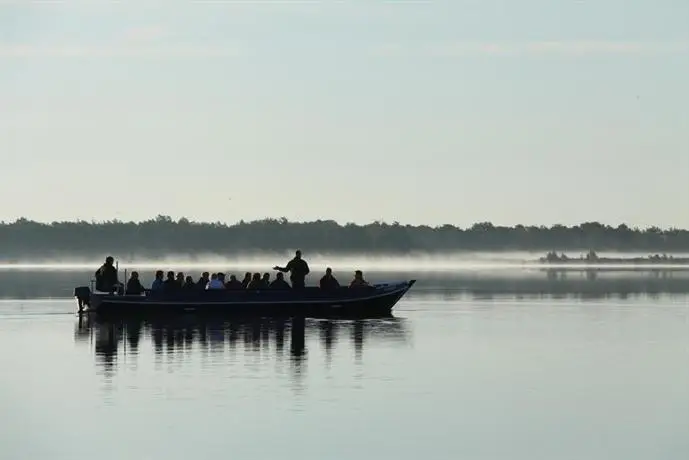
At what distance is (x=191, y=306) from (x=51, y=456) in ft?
101

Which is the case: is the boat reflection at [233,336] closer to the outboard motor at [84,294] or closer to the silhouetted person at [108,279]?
the outboard motor at [84,294]

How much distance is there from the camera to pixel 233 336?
136 feet

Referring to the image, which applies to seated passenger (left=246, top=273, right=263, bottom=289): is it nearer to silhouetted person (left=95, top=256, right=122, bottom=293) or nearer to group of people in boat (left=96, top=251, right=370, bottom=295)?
group of people in boat (left=96, top=251, right=370, bottom=295)

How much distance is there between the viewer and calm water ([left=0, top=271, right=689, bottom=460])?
832 inches

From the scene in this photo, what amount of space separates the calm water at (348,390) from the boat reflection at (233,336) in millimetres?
89

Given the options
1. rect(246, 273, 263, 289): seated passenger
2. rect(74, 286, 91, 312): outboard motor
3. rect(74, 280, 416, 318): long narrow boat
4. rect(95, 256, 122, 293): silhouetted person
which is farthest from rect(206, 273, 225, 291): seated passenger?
rect(74, 286, 91, 312): outboard motor

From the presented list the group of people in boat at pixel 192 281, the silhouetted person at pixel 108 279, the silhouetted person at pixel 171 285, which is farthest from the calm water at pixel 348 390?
the silhouetted person at pixel 108 279

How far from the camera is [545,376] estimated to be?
29.7 metres

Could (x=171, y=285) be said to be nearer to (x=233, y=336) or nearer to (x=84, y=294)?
(x=84, y=294)

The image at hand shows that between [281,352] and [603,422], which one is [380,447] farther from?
[281,352]

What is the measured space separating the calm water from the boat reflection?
89 mm

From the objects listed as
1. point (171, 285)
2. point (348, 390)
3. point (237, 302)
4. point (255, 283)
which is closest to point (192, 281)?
point (171, 285)

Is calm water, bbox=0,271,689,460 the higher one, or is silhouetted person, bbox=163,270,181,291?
silhouetted person, bbox=163,270,181,291

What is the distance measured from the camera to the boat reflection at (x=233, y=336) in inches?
1396
